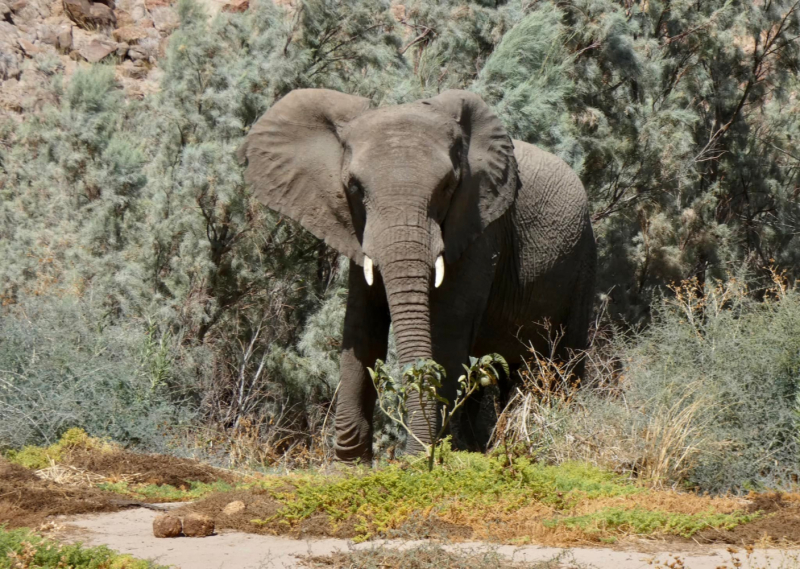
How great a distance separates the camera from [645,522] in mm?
5227

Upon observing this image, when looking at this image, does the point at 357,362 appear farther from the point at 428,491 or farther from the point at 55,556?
the point at 55,556

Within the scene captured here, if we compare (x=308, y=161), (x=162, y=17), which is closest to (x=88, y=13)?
(x=162, y=17)

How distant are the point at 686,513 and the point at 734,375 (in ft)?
8.94

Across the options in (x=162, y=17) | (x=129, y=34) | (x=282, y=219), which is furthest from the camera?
(x=162, y=17)

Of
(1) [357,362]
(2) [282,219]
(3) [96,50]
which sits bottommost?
(1) [357,362]

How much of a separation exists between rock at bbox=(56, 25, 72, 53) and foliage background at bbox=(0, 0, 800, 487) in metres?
10.00

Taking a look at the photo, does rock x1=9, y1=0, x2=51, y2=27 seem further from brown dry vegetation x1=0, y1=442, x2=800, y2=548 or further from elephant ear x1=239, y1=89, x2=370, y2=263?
brown dry vegetation x1=0, y1=442, x2=800, y2=548

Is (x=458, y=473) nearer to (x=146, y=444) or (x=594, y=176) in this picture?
(x=146, y=444)

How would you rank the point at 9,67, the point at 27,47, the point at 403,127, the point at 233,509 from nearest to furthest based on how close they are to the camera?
the point at 233,509, the point at 403,127, the point at 9,67, the point at 27,47

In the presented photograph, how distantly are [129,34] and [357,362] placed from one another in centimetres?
2201

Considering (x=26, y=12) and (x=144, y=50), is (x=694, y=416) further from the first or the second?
(x=26, y=12)

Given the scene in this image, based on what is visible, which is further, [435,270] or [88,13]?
[88,13]

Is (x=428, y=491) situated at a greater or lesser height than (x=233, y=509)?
greater

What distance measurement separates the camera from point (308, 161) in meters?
7.89
